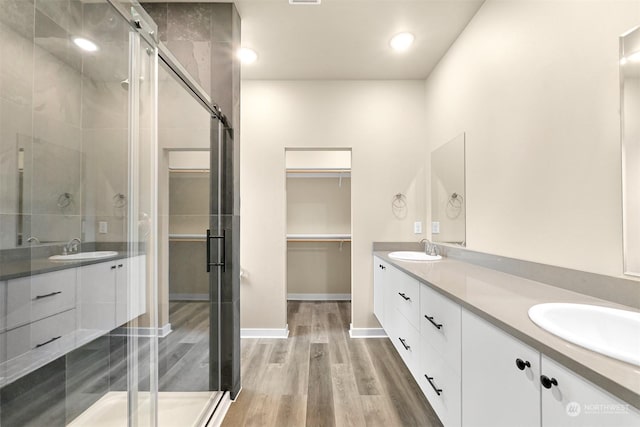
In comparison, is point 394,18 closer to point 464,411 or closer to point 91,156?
point 91,156

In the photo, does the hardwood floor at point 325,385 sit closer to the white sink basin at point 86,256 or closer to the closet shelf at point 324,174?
the white sink basin at point 86,256

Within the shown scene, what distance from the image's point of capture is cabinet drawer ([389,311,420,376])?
5.40 feet

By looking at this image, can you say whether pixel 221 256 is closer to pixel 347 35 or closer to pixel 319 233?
pixel 347 35

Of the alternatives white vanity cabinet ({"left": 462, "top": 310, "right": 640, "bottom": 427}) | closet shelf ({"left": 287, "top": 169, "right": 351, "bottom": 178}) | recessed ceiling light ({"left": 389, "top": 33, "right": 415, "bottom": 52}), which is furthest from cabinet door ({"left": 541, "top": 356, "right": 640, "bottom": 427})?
closet shelf ({"left": 287, "top": 169, "right": 351, "bottom": 178})

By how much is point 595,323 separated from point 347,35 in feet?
7.66

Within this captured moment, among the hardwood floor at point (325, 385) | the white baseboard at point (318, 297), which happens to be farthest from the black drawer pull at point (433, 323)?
the white baseboard at point (318, 297)

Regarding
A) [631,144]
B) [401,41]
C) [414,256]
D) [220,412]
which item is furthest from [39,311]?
[401,41]

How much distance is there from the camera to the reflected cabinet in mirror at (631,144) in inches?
38.4

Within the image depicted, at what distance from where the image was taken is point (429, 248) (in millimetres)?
2689

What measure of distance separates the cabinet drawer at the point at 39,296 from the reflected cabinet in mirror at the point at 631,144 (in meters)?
2.09

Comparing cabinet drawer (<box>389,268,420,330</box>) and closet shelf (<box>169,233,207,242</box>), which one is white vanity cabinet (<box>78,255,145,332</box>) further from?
cabinet drawer (<box>389,268,420,330</box>)

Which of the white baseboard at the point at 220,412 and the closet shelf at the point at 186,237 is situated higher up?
the closet shelf at the point at 186,237

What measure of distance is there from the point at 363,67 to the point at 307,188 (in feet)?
6.04

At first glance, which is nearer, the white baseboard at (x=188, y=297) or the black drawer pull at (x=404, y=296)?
the white baseboard at (x=188, y=297)
